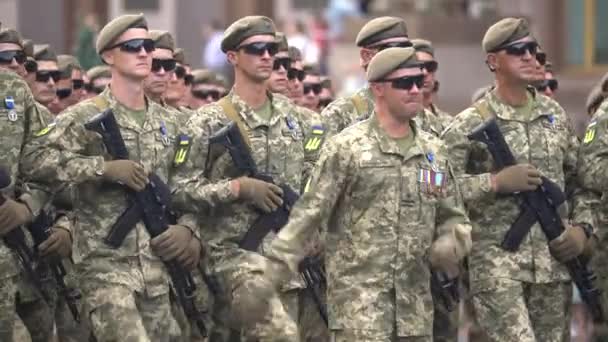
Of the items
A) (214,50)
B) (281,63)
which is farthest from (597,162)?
(214,50)

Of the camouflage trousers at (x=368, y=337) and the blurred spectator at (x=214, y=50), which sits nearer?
the camouflage trousers at (x=368, y=337)

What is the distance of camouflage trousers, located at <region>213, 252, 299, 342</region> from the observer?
39.3ft

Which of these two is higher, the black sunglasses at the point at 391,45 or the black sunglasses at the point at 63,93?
the black sunglasses at the point at 391,45

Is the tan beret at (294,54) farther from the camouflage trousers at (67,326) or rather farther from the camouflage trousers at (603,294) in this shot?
the camouflage trousers at (603,294)

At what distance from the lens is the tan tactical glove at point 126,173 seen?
13398mm

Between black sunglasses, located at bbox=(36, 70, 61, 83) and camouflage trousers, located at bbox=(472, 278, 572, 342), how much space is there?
3770mm

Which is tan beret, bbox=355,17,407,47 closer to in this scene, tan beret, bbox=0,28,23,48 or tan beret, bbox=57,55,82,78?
tan beret, bbox=0,28,23,48

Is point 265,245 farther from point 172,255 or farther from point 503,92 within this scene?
point 503,92

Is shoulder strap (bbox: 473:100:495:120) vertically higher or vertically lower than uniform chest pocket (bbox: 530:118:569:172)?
higher

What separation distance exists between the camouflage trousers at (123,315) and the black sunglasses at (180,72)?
10.4 feet

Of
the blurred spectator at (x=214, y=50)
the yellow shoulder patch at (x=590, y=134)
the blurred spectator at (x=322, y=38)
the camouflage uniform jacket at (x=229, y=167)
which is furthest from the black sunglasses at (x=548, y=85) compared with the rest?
the blurred spectator at (x=322, y=38)

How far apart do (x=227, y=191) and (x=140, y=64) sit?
1.05 metres

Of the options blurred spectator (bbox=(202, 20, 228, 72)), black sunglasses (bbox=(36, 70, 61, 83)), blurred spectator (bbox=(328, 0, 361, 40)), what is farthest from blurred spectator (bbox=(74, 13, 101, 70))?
black sunglasses (bbox=(36, 70, 61, 83))

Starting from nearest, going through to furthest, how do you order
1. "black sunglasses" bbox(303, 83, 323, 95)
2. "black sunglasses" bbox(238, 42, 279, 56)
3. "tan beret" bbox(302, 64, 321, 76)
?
"black sunglasses" bbox(238, 42, 279, 56) < "black sunglasses" bbox(303, 83, 323, 95) < "tan beret" bbox(302, 64, 321, 76)
